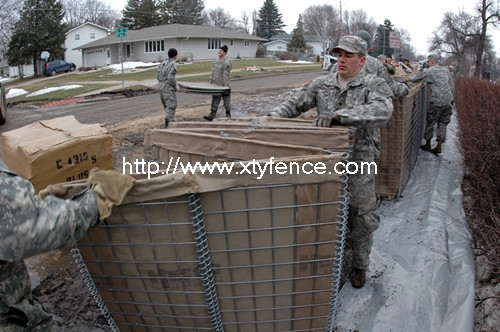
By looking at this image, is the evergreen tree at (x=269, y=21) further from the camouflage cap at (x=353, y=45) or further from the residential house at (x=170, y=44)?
the camouflage cap at (x=353, y=45)

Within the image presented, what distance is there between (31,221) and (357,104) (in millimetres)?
2241

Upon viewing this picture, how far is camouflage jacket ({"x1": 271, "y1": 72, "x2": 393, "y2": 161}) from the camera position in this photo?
2.69 metres

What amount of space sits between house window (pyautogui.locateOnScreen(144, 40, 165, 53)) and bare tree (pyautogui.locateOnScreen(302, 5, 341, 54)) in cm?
3083

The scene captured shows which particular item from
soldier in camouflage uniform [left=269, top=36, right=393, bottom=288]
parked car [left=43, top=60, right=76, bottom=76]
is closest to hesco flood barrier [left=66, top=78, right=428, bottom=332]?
soldier in camouflage uniform [left=269, top=36, right=393, bottom=288]

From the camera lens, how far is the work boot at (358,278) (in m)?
2.99

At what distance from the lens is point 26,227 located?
136cm

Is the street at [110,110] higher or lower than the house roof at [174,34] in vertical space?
lower

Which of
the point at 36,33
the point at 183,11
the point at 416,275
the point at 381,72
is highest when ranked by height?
the point at 183,11

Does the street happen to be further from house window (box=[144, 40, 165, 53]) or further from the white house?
the white house

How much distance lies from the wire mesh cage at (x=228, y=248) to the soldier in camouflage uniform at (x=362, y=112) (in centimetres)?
78

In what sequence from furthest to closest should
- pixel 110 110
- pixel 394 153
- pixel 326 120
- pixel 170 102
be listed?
1. pixel 110 110
2. pixel 170 102
3. pixel 394 153
4. pixel 326 120

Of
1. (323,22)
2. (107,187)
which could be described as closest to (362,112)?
(107,187)

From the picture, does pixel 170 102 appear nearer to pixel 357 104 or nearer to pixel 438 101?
pixel 438 101

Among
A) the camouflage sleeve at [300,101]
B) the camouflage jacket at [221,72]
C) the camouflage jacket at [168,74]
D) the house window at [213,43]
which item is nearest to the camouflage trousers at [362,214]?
the camouflage sleeve at [300,101]
